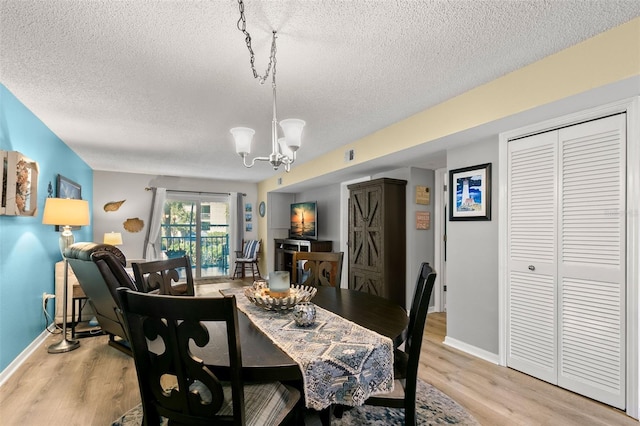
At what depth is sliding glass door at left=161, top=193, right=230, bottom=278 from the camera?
7254 millimetres

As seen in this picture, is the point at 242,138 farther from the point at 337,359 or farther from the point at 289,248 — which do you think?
the point at 289,248

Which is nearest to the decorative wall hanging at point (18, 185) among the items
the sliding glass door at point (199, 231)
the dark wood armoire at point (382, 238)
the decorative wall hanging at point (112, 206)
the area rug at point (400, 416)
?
the area rug at point (400, 416)

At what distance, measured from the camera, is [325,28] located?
1.80m

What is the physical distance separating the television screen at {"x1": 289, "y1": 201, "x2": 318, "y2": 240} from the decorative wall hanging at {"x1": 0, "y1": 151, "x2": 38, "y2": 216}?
421 centimetres

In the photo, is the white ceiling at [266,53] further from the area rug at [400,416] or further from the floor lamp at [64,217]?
the area rug at [400,416]

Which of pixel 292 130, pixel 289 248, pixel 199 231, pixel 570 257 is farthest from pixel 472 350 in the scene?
pixel 199 231

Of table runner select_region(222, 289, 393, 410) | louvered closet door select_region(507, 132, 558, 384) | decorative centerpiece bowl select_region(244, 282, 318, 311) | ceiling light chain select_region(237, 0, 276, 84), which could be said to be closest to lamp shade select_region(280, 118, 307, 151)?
ceiling light chain select_region(237, 0, 276, 84)

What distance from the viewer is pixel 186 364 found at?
1101 millimetres

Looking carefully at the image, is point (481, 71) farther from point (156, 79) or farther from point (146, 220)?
point (146, 220)

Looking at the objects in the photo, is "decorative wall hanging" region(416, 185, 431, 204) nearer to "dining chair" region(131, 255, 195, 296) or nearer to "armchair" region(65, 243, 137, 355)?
"dining chair" region(131, 255, 195, 296)

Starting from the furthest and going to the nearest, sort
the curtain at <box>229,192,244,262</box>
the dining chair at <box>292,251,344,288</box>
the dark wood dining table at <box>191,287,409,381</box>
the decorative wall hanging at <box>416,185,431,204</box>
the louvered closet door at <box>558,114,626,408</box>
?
the curtain at <box>229,192,244,262</box>
the decorative wall hanging at <box>416,185,431,204</box>
the dining chair at <box>292,251,344,288</box>
the louvered closet door at <box>558,114,626,408</box>
the dark wood dining table at <box>191,287,409,381</box>

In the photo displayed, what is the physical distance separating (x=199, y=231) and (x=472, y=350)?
6.17 metres

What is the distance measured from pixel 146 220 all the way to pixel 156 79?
5.27m

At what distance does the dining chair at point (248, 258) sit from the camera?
739 cm
